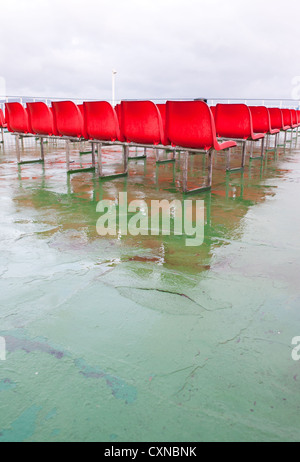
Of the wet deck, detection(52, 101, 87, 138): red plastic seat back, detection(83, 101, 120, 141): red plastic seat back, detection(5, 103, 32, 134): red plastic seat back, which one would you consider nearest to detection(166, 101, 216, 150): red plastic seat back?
detection(83, 101, 120, 141): red plastic seat back

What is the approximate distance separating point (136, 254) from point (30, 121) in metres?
4.34

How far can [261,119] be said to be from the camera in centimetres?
640

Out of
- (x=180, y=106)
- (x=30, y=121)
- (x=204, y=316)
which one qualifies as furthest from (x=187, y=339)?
(x=30, y=121)

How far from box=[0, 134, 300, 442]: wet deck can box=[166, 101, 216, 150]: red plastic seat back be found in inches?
49.5

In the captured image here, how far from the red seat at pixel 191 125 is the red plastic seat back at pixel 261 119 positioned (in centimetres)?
288

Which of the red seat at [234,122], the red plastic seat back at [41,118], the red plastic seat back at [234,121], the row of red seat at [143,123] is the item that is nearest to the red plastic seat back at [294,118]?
the row of red seat at [143,123]

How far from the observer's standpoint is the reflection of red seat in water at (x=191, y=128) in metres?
3.54

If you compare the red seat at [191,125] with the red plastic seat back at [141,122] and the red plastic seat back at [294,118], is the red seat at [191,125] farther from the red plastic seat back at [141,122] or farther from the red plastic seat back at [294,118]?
the red plastic seat back at [294,118]

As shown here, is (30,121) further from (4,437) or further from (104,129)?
(4,437)

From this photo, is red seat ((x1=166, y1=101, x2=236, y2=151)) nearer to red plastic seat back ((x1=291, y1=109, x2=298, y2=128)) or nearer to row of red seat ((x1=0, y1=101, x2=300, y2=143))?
row of red seat ((x1=0, y1=101, x2=300, y2=143))

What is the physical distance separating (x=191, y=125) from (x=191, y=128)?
0.10 feet

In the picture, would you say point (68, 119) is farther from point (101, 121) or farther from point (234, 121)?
point (234, 121)
